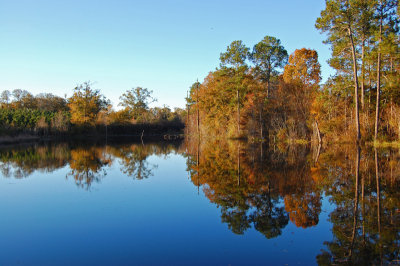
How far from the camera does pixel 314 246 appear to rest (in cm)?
432

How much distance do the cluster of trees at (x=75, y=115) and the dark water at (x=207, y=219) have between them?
31.3 m

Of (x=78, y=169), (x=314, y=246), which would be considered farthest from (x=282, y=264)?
(x=78, y=169)

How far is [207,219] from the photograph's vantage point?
5723 millimetres

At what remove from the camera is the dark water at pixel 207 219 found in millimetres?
A: 4074

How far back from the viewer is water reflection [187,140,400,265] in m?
4.17

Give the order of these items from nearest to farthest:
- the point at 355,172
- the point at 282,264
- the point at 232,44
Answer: the point at 282,264
the point at 355,172
the point at 232,44

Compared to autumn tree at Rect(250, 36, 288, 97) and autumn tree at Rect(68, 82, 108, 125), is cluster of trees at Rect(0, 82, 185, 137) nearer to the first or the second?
autumn tree at Rect(68, 82, 108, 125)

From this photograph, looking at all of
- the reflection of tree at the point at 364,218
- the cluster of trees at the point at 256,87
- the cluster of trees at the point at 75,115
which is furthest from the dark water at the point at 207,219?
the cluster of trees at the point at 75,115

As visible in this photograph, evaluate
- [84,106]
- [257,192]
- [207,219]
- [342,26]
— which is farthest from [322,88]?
[84,106]

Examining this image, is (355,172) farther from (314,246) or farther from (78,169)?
(78,169)

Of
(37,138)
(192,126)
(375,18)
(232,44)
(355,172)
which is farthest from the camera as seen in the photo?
(192,126)

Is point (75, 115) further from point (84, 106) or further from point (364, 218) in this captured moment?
point (364, 218)

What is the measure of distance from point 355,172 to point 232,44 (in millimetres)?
26019

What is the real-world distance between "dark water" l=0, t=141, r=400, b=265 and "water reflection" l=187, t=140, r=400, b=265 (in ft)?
0.08
